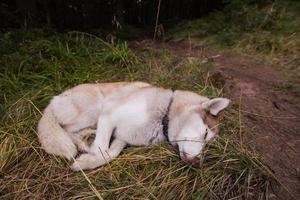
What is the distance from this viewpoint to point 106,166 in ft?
10.1

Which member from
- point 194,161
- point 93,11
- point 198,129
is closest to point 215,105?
point 198,129

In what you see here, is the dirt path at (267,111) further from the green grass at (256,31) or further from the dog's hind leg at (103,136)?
the dog's hind leg at (103,136)

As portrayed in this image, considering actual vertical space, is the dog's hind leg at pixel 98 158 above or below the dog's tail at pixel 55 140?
below

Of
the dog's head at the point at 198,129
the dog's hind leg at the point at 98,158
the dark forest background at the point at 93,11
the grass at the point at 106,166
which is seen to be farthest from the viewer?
the dark forest background at the point at 93,11

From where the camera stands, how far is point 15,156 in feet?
10.7

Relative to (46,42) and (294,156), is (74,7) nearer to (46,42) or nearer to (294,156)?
(46,42)

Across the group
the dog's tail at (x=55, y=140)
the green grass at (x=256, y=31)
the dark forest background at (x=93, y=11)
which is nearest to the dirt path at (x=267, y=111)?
the green grass at (x=256, y=31)

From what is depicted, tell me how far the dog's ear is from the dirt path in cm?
57

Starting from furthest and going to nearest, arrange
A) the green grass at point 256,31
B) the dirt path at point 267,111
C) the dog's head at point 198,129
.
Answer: the green grass at point 256,31, the dirt path at point 267,111, the dog's head at point 198,129

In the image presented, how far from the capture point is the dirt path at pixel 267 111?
3.17 m

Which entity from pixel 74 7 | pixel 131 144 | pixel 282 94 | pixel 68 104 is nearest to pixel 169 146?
pixel 131 144

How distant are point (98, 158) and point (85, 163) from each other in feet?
0.41

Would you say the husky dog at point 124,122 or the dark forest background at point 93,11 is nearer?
the husky dog at point 124,122

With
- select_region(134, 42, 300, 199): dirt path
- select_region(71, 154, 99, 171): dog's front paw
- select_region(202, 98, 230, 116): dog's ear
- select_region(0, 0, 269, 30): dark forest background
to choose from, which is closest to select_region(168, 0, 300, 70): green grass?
select_region(0, 0, 269, 30): dark forest background
